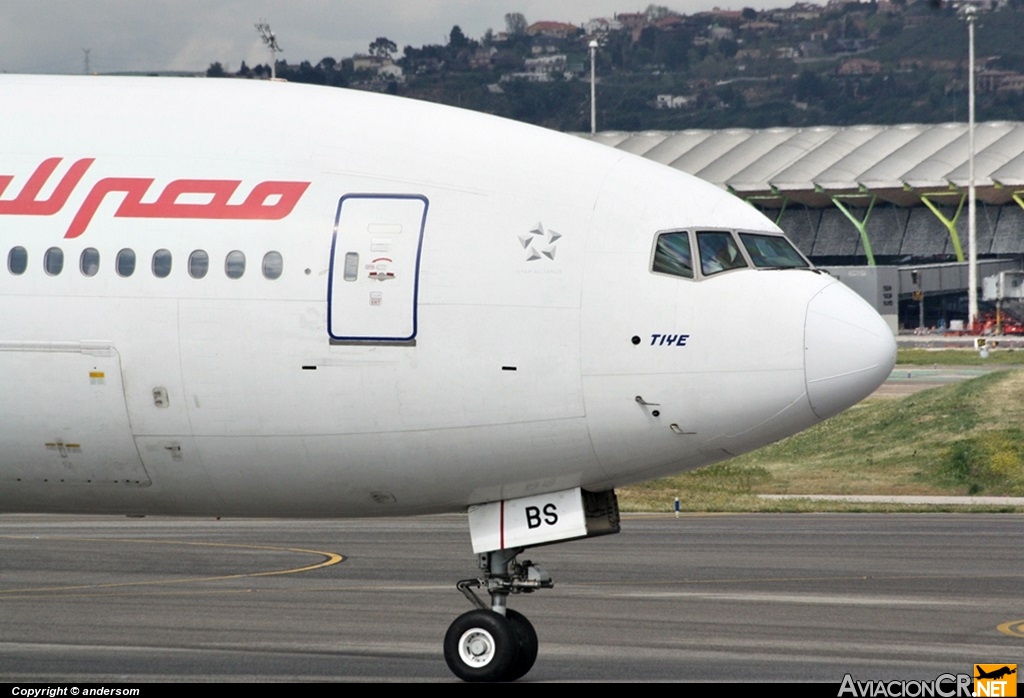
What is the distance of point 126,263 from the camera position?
15656 millimetres

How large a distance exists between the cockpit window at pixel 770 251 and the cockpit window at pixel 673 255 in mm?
579

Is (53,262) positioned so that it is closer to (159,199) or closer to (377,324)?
(159,199)

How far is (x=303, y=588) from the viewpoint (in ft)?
82.0

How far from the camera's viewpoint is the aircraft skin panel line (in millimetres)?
15148

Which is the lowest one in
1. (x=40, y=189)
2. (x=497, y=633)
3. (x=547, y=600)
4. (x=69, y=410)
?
(x=547, y=600)

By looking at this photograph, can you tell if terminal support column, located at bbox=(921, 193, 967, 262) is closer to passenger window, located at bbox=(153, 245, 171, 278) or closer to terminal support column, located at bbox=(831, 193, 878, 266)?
terminal support column, located at bbox=(831, 193, 878, 266)

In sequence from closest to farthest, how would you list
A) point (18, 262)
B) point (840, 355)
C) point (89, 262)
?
1. point (840, 355)
2. point (89, 262)
3. point (18, 262)

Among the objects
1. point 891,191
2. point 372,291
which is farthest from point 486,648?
point 891,191

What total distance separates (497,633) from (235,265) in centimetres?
442

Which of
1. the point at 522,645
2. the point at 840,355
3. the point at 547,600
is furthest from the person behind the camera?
the point at 547,600

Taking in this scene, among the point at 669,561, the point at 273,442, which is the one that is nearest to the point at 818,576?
the point at 669,561

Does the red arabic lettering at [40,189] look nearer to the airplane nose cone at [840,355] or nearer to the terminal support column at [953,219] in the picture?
the airplane nose cone at [840,355]

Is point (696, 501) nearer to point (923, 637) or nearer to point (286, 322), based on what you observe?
point (923, 637)

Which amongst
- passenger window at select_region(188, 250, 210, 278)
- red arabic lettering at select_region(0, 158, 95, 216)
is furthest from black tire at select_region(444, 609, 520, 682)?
red arabic lettering at select_region(0, 158, 95, 216)
